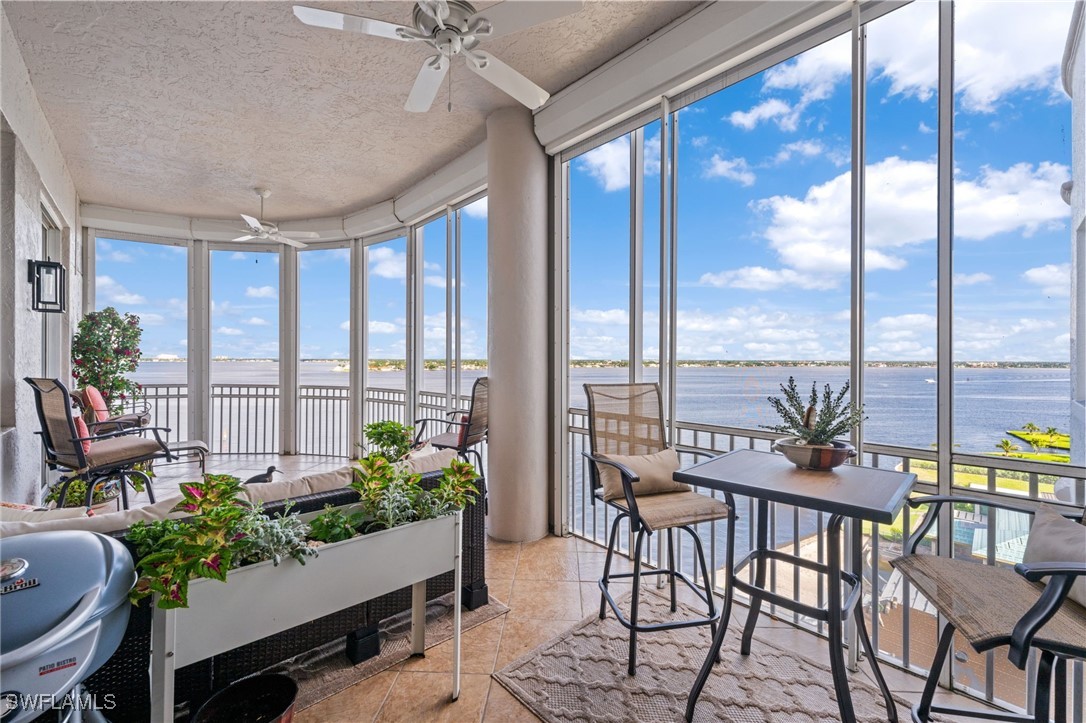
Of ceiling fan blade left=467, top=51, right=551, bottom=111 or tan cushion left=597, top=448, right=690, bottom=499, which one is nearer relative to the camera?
ceiling fan blade left=467, top=51, right=551, bottom=111

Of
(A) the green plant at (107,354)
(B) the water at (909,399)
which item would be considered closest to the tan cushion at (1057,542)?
(B) the water at (909,399)

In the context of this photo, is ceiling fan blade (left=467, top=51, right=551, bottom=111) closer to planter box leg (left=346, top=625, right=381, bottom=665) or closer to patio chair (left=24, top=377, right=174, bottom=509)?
planter box leg (left=346, top=625, right=381, bottom=665)

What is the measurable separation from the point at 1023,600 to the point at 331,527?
2097 millimetres

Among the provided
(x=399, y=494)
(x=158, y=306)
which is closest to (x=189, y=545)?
(x=399, y=494)

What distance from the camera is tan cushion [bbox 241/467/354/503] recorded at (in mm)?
1764

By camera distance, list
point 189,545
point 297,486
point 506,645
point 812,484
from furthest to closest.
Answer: point 506,645 → point 297,486 → point 812,484 → point 189,545

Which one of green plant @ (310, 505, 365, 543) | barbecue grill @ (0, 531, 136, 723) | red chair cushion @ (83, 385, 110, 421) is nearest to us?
barbecue grill @ (0, 531, 136, 723)

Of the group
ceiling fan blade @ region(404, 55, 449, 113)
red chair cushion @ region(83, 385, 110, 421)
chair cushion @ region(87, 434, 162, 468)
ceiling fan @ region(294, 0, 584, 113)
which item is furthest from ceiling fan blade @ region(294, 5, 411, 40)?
red chair cushion @ region(83, 385, 110, 421)

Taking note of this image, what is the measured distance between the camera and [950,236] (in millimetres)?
1890

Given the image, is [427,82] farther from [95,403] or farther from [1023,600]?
[95,403]

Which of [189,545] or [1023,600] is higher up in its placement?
[189,545]

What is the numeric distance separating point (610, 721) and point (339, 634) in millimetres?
1115

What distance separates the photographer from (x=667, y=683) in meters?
1.90

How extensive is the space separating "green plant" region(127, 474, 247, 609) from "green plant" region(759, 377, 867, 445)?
173 cm
